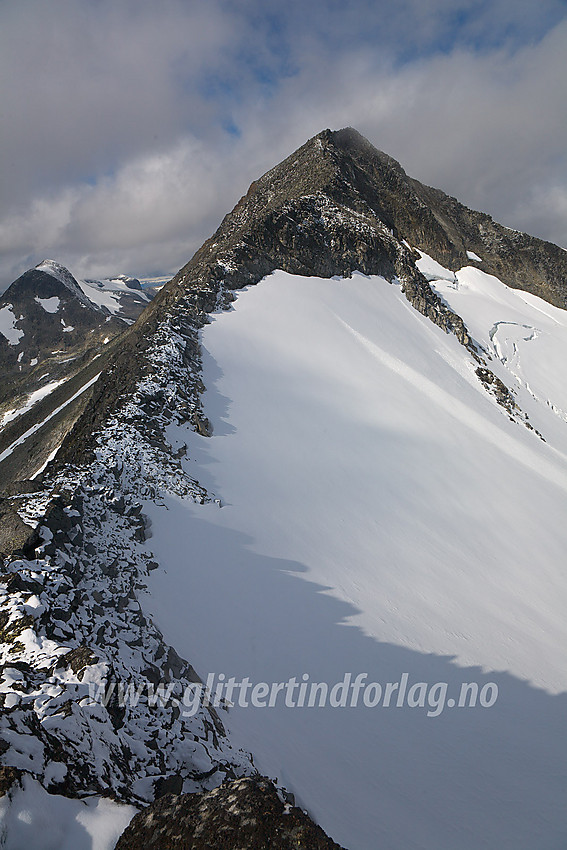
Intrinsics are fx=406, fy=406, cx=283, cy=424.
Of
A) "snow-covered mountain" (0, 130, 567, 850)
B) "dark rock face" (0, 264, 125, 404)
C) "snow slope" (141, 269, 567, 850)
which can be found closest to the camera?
"snow-covered mountain" (0, 130, 567, 850)

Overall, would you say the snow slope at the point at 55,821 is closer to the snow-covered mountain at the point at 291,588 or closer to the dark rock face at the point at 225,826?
the snow-covered mountain at the point at 291,588

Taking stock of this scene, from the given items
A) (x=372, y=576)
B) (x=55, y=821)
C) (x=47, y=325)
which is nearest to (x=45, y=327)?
(x=47, y=325)

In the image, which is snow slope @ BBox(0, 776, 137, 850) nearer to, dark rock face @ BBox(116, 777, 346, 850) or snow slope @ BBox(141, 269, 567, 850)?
dark rock face @ BBox(116, 777, 346, 850)

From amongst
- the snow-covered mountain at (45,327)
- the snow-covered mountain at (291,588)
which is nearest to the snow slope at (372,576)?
the snow-covered mountain at (291,588)

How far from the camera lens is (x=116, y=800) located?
3654 millimetres

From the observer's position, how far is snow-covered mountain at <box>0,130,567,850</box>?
4.93 m

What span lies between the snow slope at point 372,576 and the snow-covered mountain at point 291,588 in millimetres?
56

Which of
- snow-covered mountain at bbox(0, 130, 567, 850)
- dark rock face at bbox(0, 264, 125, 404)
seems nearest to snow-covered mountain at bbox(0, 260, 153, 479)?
dark rock face at bbox(0, 264, 125, 404)

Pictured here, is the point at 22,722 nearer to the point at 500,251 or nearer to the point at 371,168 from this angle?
the point at 371,168

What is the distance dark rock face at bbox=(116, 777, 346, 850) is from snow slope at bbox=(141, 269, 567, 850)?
2.81 metres

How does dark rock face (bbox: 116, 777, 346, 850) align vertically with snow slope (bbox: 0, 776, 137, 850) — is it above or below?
above

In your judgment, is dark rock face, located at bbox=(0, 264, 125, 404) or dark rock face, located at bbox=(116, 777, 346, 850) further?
dark rock face, located at bbox=(0, 264, 125, 404)

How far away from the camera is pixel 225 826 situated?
318 centimetres

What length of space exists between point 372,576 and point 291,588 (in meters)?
2.38
